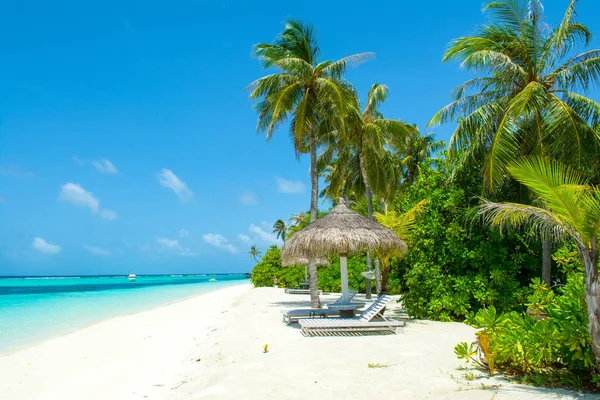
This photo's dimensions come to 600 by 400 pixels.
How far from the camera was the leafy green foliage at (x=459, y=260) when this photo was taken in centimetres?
1022

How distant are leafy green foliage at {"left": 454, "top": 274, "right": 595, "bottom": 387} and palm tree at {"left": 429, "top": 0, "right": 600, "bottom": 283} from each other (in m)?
4.83

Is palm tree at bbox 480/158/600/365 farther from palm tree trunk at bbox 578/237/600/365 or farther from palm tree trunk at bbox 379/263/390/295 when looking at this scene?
palm tree trunk at bbox 379/263/390/295

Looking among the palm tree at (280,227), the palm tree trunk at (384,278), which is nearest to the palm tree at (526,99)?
the palm tree trunk at (384,278)

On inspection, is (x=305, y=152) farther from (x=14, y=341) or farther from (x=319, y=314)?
(x=14, y=341)

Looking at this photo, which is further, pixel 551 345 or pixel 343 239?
pixel 343 239

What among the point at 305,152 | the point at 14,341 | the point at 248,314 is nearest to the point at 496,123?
the point at 305,152

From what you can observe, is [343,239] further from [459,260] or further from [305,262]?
[305,262]

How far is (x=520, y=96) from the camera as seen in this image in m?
9.33

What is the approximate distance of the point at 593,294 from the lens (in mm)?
4246

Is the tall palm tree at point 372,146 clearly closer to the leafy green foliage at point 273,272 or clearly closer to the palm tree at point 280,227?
the leafy green foliage at point 273,272

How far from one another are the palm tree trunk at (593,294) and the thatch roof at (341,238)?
6.17 m

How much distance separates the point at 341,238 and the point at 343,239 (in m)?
0.05

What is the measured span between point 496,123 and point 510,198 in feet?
6.72

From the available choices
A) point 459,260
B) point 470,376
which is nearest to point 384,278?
point 459,260
